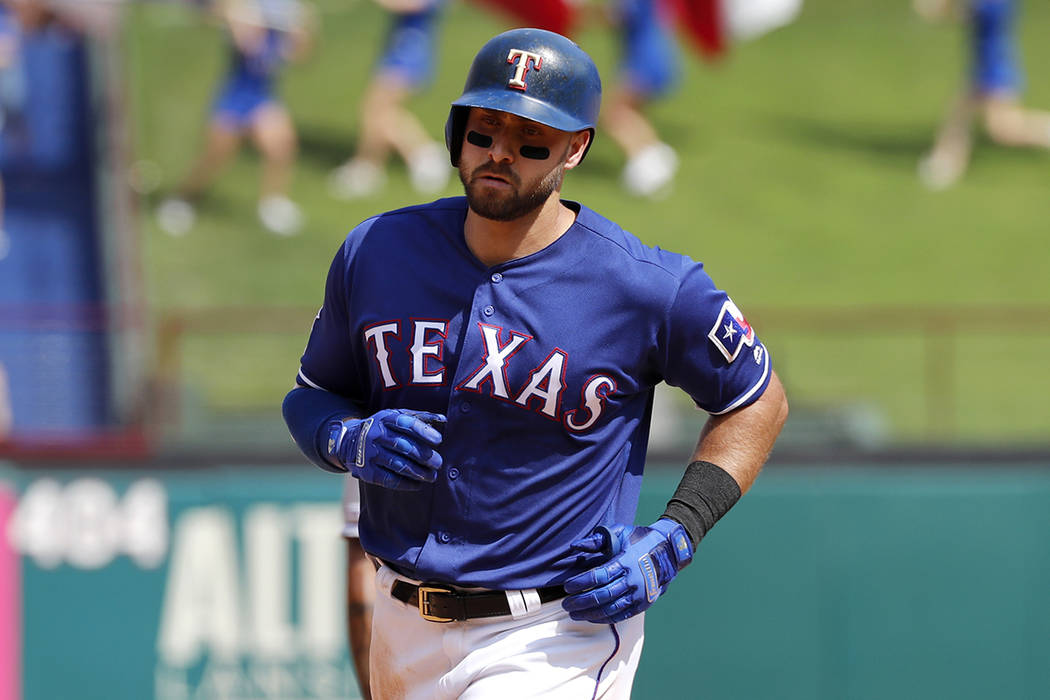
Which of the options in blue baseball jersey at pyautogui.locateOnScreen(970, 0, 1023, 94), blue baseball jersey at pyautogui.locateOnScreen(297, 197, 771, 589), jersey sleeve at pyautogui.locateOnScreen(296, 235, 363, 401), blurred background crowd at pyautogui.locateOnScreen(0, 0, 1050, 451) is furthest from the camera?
blue baseball jersey at pyautogui.locateOnScreen(970, 0, 1023, 94)

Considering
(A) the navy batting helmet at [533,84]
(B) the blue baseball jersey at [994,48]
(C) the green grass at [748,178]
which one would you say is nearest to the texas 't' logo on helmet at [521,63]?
(A) the navy batting helmet at [533,84]

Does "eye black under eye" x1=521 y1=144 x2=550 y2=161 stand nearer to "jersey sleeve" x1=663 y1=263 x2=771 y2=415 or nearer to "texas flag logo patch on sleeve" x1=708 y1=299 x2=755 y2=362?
"jersey sleeve" x1=663 y1=263 x2=771 y2=415

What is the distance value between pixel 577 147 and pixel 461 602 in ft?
3.55

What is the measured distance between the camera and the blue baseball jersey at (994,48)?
12.4 metres

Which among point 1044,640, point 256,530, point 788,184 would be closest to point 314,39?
point 788,184

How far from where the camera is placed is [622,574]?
2.87m

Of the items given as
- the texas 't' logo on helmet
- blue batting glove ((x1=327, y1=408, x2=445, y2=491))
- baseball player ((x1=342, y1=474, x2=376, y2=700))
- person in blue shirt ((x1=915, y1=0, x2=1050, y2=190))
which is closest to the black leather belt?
blue batting glove ((x1=327, y1=408, x2=445, y2=491))

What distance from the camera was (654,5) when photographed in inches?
489

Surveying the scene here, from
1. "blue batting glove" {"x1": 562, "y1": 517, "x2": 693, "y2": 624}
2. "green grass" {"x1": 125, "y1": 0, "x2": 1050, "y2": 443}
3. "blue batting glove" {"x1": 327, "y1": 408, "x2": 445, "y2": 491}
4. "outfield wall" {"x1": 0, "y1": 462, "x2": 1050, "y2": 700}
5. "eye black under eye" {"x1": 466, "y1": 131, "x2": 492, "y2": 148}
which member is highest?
"green grass" {"x1": 125, "y1": 0, "x2": 1050, "y2": 443}

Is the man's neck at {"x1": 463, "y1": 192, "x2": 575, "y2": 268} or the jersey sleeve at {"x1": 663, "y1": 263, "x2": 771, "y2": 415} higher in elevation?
the man's neck at {"x1": 463, "y1": 192, "x2": 575, "y2": 268}

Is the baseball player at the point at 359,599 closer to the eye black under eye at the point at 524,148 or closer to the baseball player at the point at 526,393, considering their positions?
the baseball player at the point at 526,393

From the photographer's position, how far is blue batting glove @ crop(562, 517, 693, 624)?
2857 millimetres

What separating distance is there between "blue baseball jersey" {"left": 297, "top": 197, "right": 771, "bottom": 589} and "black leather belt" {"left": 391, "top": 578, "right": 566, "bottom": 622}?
0.11ft

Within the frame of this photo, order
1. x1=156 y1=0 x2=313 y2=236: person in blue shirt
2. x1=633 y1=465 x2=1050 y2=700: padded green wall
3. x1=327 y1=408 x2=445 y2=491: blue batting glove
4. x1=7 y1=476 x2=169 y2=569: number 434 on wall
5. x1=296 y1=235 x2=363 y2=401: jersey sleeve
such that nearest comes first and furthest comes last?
x1=327 y1=408 x2=445 y2=491: blue batting glove
x1=296 y1=235 x2=363 y2=401: jersey sleeve
x1=633 y1=465 x2=1050 y2=700: padded green wall
x1=7 y1=476 x2=169 y2=569: number 434 on wall
x1=156 y1=0 x2=313 y2=236: person in blue shirt
